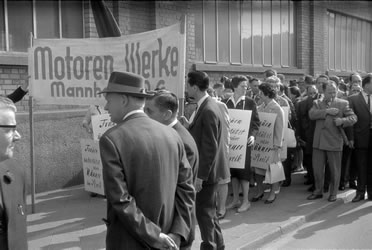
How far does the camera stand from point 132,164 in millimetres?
2912

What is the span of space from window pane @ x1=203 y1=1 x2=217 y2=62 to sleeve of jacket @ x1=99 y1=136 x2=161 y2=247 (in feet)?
32.1

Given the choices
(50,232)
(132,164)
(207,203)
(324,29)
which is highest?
(324,29)

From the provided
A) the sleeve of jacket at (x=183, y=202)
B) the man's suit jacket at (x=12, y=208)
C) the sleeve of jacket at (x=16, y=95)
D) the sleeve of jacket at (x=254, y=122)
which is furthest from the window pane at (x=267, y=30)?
the man's suit jacket at (x=12, y=208)

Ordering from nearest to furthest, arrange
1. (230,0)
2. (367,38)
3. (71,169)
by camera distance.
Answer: (71,169) < (230,0) < (367,38)

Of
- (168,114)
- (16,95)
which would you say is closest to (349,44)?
(16,95)

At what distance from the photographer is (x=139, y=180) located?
2.94m

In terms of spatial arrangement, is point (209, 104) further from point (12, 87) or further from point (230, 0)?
point (230, 0)

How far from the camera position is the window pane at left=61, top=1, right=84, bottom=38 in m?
9.27

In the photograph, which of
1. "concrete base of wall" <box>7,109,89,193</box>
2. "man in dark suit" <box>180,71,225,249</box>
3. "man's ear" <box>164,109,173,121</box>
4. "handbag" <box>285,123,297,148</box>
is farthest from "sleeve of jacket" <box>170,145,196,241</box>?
"concrete base of wall" <box>7,109,89,193</box>

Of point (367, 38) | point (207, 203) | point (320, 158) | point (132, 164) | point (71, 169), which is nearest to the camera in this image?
point (132, 164)

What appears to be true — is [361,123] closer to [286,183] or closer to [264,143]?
[264,143]

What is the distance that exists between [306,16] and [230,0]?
3736mm

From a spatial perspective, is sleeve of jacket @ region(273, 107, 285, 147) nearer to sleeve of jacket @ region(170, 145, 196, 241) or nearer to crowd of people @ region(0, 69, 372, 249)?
crowd of people @ region(0, 69, 372, 249)

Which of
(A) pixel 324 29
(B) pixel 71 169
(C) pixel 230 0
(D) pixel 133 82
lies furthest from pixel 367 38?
(D) pixel 133 82
